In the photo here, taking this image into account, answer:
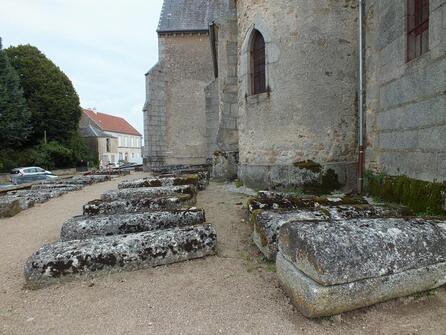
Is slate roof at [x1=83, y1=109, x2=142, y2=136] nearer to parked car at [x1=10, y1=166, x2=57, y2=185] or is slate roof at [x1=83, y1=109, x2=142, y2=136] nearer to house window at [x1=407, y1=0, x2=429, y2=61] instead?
parked car at [x1=10, y1=166, x2=57, y2=185]

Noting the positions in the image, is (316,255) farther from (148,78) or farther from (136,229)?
(148,78)

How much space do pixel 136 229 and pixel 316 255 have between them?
2215 mm

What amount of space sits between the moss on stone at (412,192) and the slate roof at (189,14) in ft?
48.2

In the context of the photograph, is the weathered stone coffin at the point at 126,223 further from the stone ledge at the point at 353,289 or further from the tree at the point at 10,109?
the tree at the point at 10,109

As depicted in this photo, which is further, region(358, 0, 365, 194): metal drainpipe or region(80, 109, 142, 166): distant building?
region(80, 109, 142, 166): distant building

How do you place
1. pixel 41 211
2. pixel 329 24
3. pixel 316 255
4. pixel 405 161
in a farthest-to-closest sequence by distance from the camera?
pixel 41 211 → pixel 329 24 → pixel 405 161 → pixel 316 255

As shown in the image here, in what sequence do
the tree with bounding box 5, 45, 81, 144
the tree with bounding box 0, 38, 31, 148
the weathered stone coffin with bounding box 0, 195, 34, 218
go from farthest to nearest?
the tree with bounding box 5, 45, 81, 144 < the tree with bounding box 0, 38, 31, 148 < the weathered stone coffin with bounding box 0, 195, 34, 218

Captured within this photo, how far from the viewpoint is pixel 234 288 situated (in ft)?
8.00

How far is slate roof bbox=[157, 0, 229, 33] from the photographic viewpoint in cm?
1638

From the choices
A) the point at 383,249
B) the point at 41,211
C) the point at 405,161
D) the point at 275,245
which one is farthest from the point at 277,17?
the point at 41,211

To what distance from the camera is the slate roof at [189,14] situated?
16.4 metres

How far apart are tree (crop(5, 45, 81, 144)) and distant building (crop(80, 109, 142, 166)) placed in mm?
7579

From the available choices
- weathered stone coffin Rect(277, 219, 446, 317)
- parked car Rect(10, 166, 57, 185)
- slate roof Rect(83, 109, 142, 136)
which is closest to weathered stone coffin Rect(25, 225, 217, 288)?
weathered stone coffin Rect(277, 219, 446, 317)

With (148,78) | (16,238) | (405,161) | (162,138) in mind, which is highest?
(148,78)
